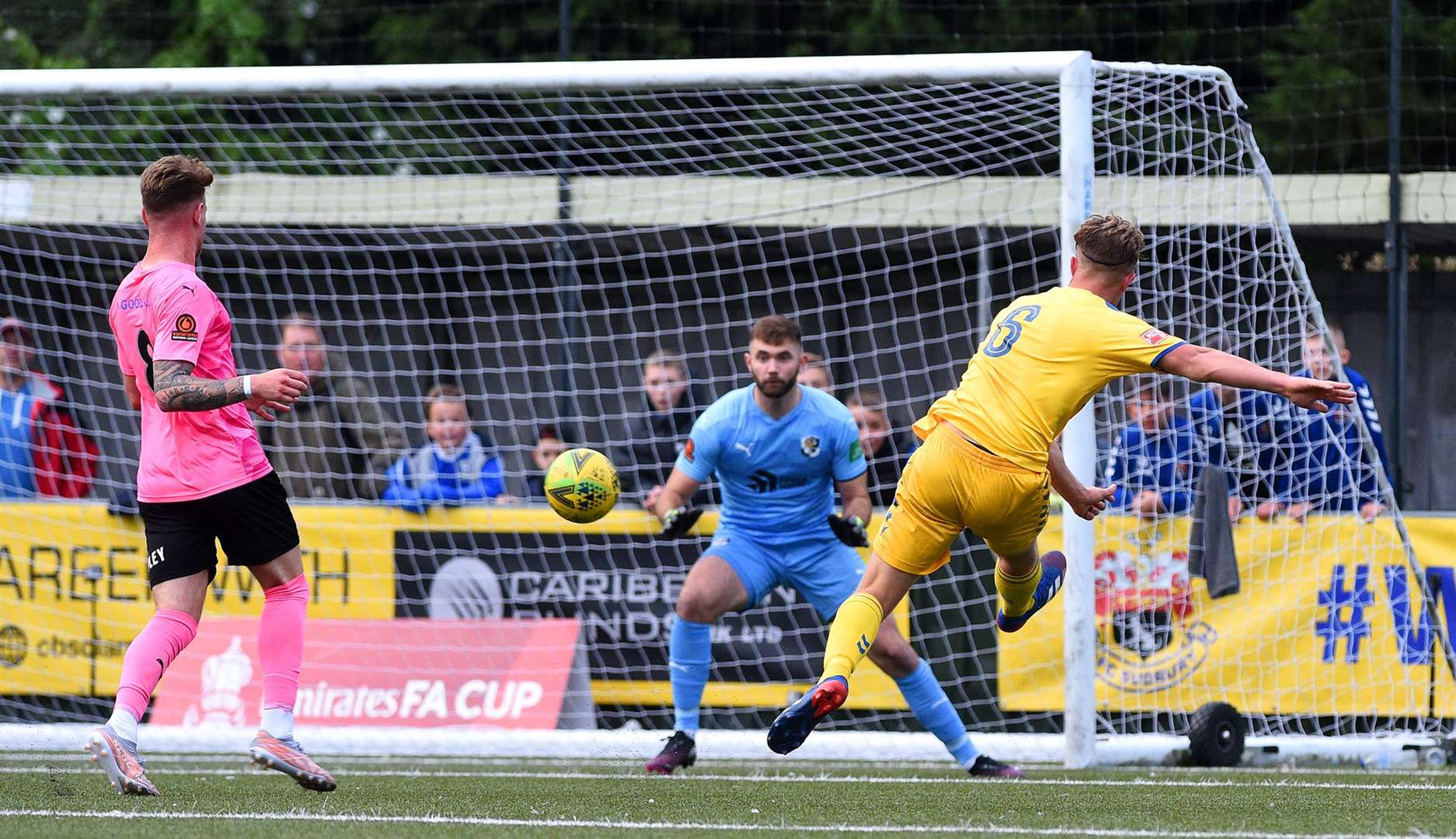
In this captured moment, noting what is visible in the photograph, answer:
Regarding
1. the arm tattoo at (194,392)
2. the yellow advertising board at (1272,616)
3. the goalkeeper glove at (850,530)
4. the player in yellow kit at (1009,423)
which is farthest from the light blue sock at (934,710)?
the arm tattoo at (194,392)

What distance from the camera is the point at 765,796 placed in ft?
20.3

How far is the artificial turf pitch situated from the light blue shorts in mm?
791

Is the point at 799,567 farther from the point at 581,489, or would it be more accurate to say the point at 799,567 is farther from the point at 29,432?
the point at 29,432

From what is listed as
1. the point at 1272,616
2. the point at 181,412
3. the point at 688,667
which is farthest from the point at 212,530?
the point at 1272,616

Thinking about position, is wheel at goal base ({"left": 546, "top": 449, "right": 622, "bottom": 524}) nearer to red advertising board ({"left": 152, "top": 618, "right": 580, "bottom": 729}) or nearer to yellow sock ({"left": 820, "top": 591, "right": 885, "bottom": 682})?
yellow sock ({"left": 820, "top": 591, "right": 885, "bottom": 682})

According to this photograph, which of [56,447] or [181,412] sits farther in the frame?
[56,447]

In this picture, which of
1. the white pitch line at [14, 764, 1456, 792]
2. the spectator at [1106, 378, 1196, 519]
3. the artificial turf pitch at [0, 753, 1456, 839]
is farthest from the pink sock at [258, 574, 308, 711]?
the spectator at [1106, 378, 1196, 519]

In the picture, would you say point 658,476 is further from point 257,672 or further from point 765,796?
point 765,796

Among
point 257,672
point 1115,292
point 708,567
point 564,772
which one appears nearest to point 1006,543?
point 1115,292

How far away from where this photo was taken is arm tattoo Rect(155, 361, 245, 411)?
5.38 metres

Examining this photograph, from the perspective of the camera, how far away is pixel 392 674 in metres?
9.22

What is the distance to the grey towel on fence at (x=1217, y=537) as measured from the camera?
8.28 metres

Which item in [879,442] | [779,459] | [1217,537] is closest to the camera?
[779,459]

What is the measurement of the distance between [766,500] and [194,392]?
2.86m
